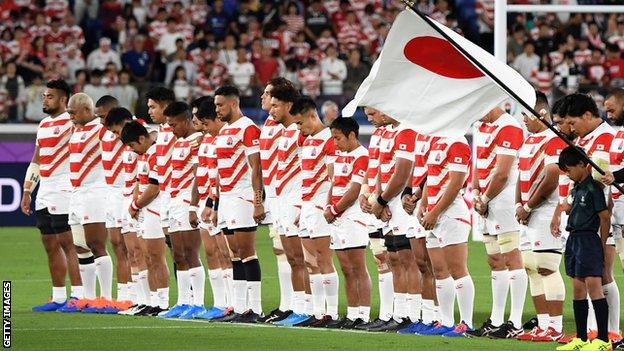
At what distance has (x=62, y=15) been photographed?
102ft

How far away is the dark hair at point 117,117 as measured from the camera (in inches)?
650

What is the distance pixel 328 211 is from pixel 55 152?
4.01 meters

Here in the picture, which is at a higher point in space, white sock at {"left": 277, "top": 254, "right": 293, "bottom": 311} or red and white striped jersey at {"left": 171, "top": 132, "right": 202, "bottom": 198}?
red and white striped jersey at {"left": 171, "top": 132, "right": 202, "bottom": 198}

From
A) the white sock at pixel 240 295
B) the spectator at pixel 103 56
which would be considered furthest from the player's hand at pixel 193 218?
the spectator at pixel 103 56

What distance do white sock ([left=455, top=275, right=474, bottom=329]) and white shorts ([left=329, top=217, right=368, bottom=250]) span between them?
1.26 m

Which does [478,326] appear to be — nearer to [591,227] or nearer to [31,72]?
[591,227]

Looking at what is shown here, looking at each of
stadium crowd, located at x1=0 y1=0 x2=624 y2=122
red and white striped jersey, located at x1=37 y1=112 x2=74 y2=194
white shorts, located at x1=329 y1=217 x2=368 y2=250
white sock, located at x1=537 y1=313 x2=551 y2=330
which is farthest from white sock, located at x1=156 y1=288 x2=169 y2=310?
stadium crowd, located at x1=0 y1=0 x2=624 y2=122

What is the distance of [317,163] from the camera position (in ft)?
48.9

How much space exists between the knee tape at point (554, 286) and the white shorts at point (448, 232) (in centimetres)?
82

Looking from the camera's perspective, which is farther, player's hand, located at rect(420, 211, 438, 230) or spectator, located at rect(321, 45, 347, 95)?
spectator, located at rect(321, 45, 347, 95)

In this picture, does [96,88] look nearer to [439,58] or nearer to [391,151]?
[391,151]

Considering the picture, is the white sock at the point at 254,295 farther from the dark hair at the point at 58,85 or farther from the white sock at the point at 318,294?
the dark hair at the point at 58,85

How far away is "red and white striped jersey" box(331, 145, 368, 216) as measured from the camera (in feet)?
47.9

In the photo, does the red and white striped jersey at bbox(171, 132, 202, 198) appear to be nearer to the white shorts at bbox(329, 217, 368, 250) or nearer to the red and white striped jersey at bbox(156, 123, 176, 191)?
the red and white striped jersey at bbox(156, 123, 176, 191)
